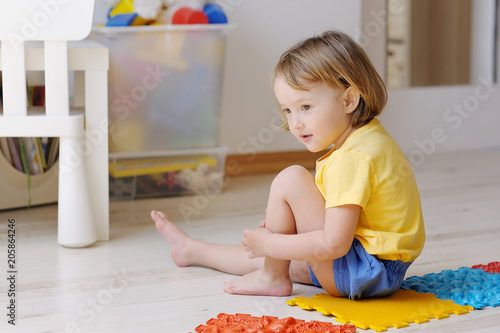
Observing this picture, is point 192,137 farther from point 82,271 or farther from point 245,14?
point 82,271

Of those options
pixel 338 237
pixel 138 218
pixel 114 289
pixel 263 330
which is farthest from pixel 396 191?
pixel 138 218

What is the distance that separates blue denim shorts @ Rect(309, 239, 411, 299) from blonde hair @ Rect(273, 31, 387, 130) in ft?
0.65

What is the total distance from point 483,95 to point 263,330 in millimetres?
1972

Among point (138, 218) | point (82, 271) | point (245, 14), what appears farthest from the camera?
point (245, 14)

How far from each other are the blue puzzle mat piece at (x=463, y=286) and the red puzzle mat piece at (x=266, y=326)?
0.69ft

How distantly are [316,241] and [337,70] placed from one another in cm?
25

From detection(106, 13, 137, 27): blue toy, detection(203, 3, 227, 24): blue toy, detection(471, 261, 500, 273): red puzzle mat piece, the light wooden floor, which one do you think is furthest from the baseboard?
detection(471, 261, 500, 273): red puzzle mat piece

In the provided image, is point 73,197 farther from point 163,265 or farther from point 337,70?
point 337,70

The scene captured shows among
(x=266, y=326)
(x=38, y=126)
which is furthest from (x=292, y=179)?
→ (x=38, y=126)

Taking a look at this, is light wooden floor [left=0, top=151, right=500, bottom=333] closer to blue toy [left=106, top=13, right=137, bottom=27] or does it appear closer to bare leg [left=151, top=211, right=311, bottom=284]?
bare leg [left=151, top=211, right=311, bottom=284]

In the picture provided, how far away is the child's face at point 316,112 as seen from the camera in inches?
38.1

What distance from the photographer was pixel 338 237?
3.03 feet

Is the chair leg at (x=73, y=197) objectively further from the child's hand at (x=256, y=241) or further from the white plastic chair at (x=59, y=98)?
the child's hand at (x=256, y=241)

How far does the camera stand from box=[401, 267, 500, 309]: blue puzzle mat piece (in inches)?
40.0
